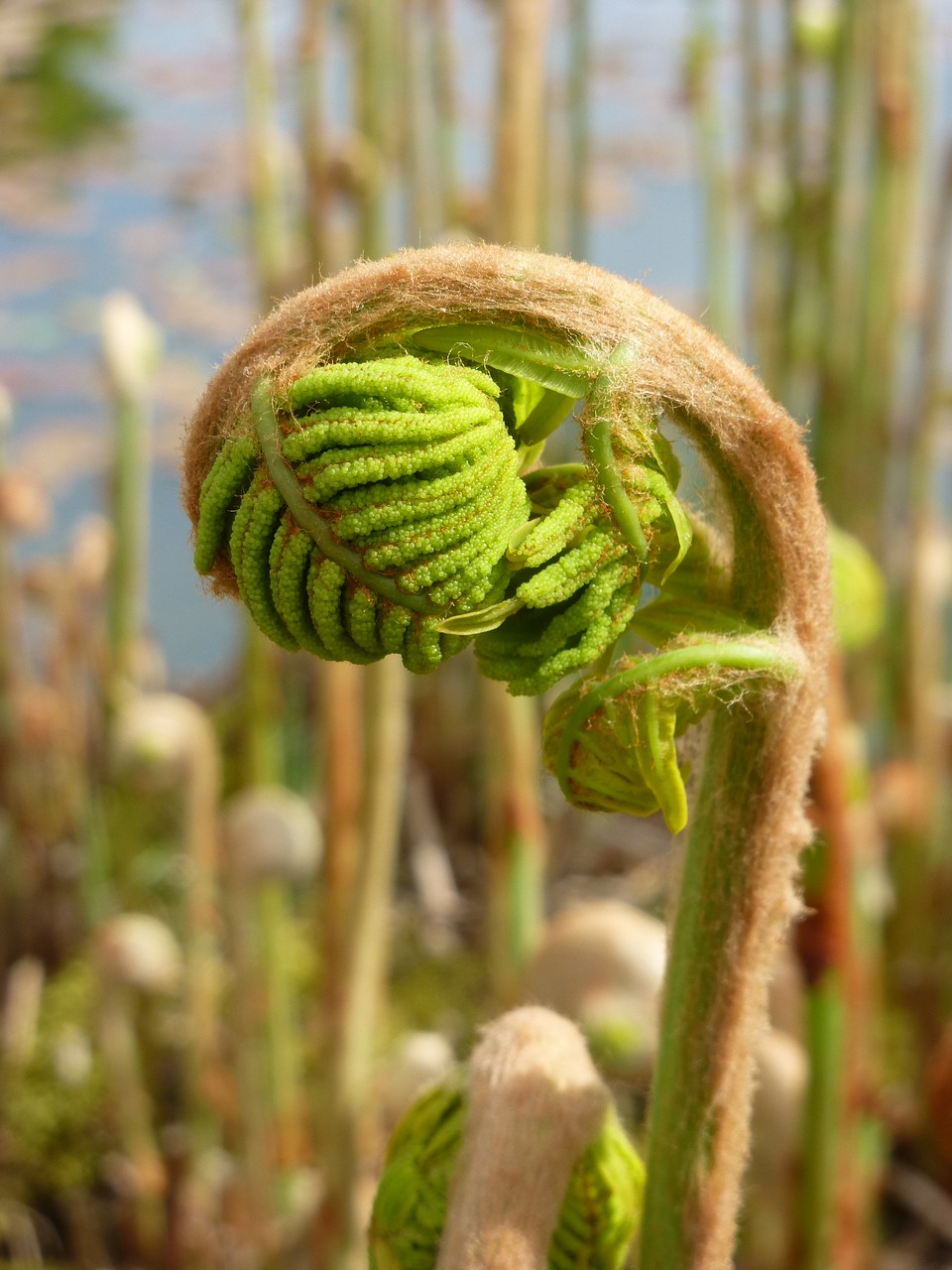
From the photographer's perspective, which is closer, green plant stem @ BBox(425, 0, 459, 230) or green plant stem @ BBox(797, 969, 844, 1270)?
green plant stem @ BBox(797, 969, 844, 1270)

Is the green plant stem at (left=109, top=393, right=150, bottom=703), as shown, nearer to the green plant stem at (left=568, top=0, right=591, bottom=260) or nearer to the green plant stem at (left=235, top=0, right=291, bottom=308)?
the green plant stem at (left=235, top=0, right=291, bottom=308)

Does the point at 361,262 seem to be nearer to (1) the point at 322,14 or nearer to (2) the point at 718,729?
(2) the point at 718,729

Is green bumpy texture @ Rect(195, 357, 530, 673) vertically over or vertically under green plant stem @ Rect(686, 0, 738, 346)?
under

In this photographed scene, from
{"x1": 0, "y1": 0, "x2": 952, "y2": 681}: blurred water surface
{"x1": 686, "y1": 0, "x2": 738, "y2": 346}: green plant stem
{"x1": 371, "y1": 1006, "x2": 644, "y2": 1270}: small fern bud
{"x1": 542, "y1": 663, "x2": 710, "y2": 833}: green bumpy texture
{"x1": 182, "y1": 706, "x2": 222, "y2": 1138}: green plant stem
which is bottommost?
{"x1": 182, "y1": 706, "x2": 222, "y2": 1138}: green plant stem

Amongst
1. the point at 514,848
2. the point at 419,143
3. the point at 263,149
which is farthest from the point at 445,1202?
the point at 419,143

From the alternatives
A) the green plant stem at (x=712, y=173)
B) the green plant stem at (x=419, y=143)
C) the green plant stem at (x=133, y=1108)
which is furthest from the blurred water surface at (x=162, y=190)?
the green plant stem at (x=133, y=1108)

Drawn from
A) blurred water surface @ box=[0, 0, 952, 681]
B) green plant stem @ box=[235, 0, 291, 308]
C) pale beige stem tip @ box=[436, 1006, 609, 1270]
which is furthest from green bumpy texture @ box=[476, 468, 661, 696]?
blurred water surface @ box=[0, 0, 952, 681]

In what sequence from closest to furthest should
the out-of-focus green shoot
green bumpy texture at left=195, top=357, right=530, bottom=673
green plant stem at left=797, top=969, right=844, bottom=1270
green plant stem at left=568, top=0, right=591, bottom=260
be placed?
1. green bumpy texture at left=195, top=357, right=530, bottom=673
2. green plant stem at left=797, top=969, right=844, bottom=1270
3. the out-of-focus green shoot
4. green plant stem at left=568, top=0, right=591, bottom=260

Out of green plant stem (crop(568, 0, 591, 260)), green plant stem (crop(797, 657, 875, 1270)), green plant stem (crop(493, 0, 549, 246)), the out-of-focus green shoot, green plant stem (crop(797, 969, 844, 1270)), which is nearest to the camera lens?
green plant stem (crop(797, 657, 875, 1270))

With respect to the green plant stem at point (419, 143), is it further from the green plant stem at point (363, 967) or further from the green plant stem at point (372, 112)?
the green plant stem at point (363, 967)
